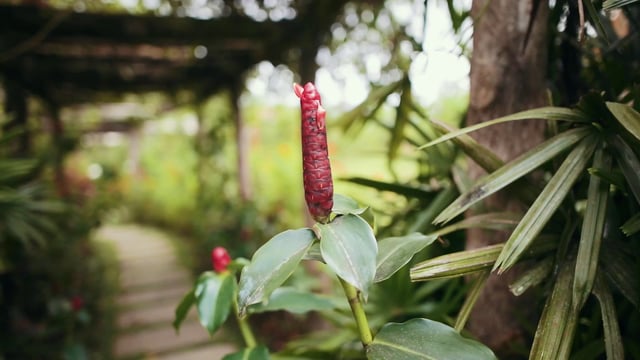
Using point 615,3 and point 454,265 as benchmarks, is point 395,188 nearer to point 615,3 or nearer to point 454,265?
point 454,265

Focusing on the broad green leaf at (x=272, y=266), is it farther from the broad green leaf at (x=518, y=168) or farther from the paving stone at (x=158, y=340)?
the paving stone at (x=158, y=340)

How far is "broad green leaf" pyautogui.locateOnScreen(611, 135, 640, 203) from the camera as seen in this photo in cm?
67

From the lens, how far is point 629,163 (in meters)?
0.70

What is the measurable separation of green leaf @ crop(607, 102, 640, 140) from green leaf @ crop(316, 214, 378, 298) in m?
0.42

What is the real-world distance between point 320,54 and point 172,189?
15.6 feet

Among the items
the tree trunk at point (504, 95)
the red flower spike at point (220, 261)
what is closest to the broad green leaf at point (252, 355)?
the red flower spike at point (220, 261)

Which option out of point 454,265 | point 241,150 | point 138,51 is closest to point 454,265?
point 454,265

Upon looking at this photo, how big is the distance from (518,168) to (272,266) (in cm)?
48

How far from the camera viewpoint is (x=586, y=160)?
2.48ft

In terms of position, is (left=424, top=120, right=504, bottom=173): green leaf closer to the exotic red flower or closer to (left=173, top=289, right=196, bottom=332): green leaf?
the exotic red flower

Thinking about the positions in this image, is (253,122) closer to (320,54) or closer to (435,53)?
(320,54)

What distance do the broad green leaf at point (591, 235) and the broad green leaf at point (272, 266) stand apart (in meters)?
0.42

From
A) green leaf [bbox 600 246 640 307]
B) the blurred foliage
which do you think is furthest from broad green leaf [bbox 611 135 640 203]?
the blurred foliage

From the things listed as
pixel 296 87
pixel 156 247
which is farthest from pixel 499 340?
pixel 156 247
